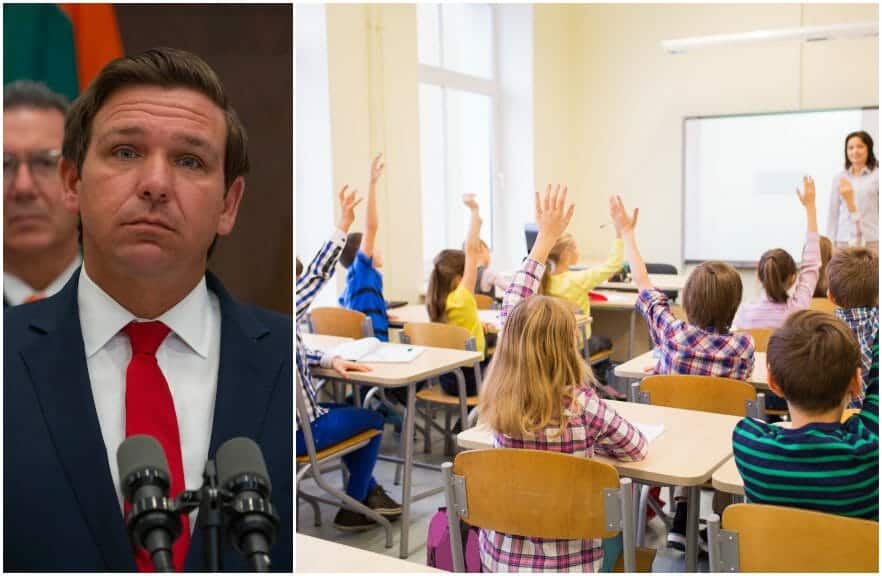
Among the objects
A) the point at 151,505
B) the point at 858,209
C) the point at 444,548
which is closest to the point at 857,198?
the point at 858,209

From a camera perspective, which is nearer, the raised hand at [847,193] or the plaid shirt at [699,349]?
the plaid shirt at [699,349]

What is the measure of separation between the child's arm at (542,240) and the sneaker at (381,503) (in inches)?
47.6

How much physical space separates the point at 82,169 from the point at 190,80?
202mm

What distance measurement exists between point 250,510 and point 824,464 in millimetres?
1296

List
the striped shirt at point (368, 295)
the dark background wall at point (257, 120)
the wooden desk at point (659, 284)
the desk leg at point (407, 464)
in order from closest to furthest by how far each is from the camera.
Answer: the dark background wall at point (257, 120) < the desk leg at point (407, 464) < the striped shirt at point (368, 295) < the wooden desk at point (659, 284)

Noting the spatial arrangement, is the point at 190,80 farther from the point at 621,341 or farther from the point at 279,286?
the point at 621,341

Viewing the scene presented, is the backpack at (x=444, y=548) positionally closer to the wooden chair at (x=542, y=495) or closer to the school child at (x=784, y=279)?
the wooden chair at (x=542, y=495)

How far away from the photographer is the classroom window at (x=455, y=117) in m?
6.79

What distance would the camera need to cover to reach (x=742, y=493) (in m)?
1.98

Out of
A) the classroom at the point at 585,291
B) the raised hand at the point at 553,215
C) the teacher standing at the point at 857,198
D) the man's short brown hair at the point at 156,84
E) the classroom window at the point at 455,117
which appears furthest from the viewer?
the classroom window at the point at 455,117

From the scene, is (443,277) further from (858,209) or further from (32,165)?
(858,209)

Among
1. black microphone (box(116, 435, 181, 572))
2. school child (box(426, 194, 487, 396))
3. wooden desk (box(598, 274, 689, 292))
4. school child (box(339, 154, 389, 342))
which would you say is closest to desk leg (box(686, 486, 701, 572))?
black microphone (box(116, 435, 181, 572))

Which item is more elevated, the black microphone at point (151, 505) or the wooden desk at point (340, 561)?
the black microphone at point (151, 505)

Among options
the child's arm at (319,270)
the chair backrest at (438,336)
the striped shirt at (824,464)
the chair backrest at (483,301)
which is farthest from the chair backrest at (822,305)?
the child's arm at (319,270)
